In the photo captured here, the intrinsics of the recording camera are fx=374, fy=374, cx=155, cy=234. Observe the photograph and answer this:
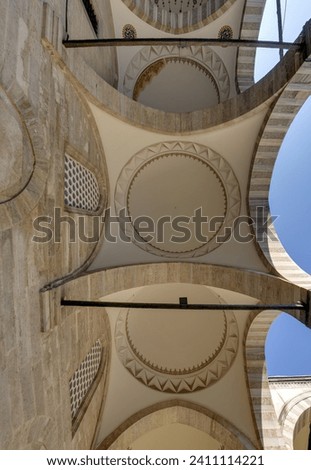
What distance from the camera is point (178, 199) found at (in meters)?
8.09

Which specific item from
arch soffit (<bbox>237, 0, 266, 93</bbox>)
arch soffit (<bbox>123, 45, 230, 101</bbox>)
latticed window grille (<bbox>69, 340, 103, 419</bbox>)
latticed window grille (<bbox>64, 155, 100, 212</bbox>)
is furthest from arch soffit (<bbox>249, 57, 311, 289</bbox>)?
latticed window grille (<bbox>69, 340, 103, 419</bbox>)

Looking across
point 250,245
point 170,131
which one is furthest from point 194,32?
point 250,245

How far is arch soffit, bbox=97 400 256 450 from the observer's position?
23.6 feet

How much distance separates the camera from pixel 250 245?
6.98 metres

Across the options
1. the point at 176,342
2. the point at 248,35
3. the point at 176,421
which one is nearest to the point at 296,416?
the point at 176,421

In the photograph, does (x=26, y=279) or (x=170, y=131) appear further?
(x=170, y=131)

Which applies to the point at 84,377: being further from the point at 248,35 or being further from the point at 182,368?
the point at 248,35

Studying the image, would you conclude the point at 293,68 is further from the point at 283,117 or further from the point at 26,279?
the point at 26,279

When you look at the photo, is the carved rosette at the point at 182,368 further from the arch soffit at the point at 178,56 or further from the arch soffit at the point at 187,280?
the arch soffit at the point at 178,56

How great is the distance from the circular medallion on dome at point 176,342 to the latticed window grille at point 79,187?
7.45 ft

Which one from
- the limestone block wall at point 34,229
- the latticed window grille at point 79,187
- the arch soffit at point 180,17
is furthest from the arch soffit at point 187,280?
the arch soffit at point 180,17

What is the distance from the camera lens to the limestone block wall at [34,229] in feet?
11.8

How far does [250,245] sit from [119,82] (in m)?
4.73

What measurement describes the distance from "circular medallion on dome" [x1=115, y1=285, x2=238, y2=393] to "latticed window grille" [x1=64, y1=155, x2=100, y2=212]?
7.45 ft
